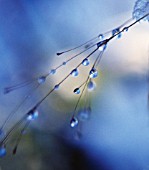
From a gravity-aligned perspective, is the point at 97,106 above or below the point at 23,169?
above

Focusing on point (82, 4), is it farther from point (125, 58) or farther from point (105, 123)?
point (105, 123)

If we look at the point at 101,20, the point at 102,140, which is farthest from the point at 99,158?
the point at 101,20

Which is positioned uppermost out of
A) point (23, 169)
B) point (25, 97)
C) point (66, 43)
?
point (66, 43)

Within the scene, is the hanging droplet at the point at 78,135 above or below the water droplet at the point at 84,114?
A: below

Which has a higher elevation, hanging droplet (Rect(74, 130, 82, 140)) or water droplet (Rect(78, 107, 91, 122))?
water droplet (Rect(78, 107, 91, 122))
